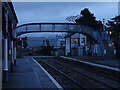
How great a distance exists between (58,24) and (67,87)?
64.2 ft

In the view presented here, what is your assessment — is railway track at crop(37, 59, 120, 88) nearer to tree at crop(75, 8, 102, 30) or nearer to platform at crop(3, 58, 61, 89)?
platform at crop(3, 58, 61, 89)

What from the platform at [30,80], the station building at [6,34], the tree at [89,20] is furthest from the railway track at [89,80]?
the tree at [89,20]

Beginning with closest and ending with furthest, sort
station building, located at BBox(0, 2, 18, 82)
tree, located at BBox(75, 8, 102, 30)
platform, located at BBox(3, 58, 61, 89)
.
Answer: platform, located at BBox(3, 58, 61, 89) < station building, located at BBox(0, 2, 18, 82) < tree, located at BBox(75, 8, 102, 30)

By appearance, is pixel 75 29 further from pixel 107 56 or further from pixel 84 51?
pixel 84 51

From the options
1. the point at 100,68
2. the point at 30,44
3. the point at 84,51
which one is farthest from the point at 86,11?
the point at 30,44

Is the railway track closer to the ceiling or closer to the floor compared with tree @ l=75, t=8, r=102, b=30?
closer to the floor

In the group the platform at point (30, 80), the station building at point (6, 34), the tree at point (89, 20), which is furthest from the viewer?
the tree at point (89, 20)

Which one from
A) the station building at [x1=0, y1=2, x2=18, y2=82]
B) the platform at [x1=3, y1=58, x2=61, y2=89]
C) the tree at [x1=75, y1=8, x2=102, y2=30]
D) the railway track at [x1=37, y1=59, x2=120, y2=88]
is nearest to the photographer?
the platform at [x1=3, y1=58, x2=61, y2=89]

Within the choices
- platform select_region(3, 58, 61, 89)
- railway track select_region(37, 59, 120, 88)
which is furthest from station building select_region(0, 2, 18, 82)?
railway track select_region(37, 59, 120, 88)

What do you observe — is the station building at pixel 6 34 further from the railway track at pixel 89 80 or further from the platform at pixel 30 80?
the railway track at pixel 89 80

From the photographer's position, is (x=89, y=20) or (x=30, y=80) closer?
(x=30, y=80)

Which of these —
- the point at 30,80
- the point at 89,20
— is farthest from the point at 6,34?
the point at 89,20

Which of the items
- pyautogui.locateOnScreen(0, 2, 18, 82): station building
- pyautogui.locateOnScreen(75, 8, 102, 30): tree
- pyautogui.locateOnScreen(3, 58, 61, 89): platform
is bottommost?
pyautogui.locateOnScreen(3, 58, 61, 89): platform

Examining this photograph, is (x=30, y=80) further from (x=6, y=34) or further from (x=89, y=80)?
(x=89, y=80)
